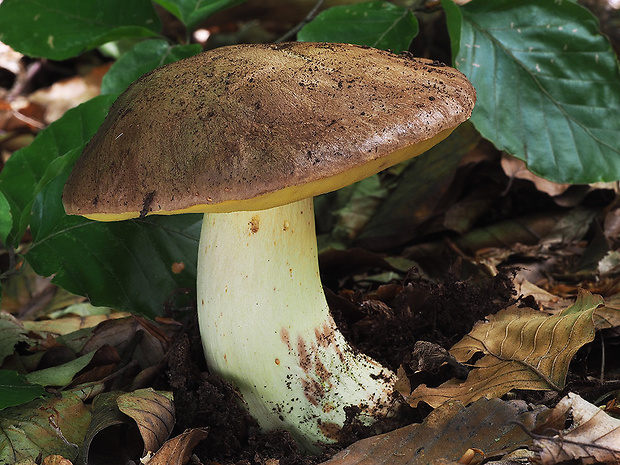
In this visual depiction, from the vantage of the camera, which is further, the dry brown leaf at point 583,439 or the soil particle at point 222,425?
the soil particle at point 222,425

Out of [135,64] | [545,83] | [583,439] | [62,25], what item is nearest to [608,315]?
[583,439]

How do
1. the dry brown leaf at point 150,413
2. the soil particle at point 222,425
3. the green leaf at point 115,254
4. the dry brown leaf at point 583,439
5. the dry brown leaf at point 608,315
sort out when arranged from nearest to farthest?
the dry brown leaf at point 583,439 → the dry brown leaf at point 150,413 → the soil particle at point 222,425 → the dry brown leaf at point 608,315 → the green leaf at point 115,254

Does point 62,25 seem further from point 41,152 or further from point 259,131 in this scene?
point 259,131

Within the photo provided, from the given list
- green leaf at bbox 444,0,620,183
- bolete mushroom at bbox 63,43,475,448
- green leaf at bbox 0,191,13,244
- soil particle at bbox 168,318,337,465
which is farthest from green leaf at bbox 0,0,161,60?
soil particle at bbox 168,318,337,465

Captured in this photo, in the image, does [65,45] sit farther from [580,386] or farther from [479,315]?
[580,386]

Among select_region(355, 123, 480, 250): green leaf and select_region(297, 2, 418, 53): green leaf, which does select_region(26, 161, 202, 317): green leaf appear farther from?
select_region(355, 123, 480, 250): green leaf

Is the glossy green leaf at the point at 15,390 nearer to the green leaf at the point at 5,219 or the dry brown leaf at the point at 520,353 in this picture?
A: the green leaf at the point at 5,219

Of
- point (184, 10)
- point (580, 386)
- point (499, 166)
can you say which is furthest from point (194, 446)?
point (499, 166)

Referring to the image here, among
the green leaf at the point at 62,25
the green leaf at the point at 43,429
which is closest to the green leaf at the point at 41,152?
the green leaf at the point at 62,25
